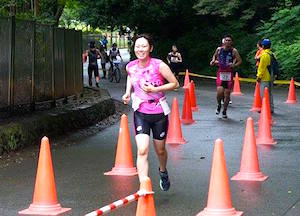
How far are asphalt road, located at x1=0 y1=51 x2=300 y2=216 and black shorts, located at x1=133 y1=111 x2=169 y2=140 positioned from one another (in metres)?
0.78

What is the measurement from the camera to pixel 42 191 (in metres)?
7.14

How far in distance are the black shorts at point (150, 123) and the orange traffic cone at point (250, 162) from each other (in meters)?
1.57

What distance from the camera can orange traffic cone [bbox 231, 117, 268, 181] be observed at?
860 centimetres

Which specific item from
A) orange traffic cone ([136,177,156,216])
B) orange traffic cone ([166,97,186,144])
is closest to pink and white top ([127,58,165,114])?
orange traffic cone ([136,177,156,216])

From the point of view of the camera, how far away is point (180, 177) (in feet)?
29.0

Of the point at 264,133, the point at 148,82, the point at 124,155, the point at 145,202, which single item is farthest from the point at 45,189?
the point at 264,133

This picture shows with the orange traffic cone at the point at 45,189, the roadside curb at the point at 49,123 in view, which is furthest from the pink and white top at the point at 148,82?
Result: the roadside curb at the point at 49,123

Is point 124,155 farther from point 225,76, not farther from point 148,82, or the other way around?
point 225,76

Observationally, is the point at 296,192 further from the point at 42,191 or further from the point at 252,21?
the point at 252,21

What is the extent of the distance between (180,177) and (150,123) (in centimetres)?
164

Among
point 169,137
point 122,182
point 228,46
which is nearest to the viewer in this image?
point 122,182

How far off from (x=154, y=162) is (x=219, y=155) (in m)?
3.37

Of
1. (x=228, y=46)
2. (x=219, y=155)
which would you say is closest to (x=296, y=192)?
(x=219, y=155)

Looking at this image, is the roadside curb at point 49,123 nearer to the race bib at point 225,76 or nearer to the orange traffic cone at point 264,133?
the race bib at point 225,76
